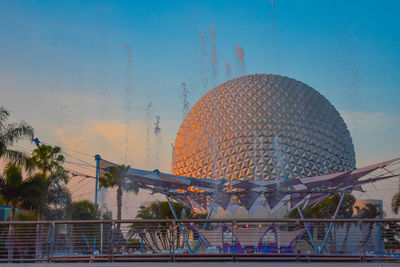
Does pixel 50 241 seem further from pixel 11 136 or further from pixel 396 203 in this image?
pixel 396 203

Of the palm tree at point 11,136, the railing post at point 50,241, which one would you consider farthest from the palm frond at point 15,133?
the railing post at point 50,241

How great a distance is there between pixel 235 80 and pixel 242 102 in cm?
381

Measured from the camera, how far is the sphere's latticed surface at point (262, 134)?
33781 millimetres

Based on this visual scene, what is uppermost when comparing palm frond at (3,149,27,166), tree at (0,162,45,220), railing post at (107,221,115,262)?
palm frond at (3,149,27,166)

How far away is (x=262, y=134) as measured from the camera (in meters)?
34.4

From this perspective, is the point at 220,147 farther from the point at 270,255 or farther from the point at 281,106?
the point at 270,255

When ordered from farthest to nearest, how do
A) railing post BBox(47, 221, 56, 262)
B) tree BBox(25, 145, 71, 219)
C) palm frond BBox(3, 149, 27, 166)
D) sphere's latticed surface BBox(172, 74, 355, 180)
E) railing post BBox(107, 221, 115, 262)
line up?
1. sphere's latticed surface BBox(172, 74, 355, 180)
2. tree BBox(25, 145, 71, 219)
3. palm frond BBox(3, 149, 27, 166)
4. railing post BBox(47, 221, 56, 262)
5. railing post BBox(107, 221, 115, 262)

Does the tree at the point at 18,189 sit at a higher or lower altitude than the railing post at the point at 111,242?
higher

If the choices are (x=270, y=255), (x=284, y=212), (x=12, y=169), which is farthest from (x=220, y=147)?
(x=270, y=255)

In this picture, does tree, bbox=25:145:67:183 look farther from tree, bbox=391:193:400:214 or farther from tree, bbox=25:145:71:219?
tree, bbox=391:193:400:214

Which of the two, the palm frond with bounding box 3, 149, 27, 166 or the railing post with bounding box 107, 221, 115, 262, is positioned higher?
the palm frond with bounding box 3, 149, 27, 166

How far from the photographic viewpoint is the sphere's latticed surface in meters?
33.8

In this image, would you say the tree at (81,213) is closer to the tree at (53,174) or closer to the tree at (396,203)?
the tree at (53,174)

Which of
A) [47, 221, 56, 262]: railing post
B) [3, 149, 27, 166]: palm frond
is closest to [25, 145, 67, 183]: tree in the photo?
[3, 149, 27, 166]: palm frond
